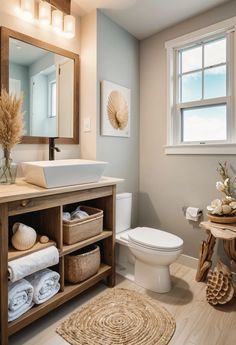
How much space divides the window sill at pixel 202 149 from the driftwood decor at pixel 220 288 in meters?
0.96

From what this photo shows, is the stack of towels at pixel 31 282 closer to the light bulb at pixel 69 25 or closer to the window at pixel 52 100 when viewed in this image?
the window at pixel 52 100

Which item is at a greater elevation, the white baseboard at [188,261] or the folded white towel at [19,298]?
the folded white towel at [19,298]

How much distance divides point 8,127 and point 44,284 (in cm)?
103

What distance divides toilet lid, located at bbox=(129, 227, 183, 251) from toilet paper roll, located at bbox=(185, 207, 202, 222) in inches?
15.3

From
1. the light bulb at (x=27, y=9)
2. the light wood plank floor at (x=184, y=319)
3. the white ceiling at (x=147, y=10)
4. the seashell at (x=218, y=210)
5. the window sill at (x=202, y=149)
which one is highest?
the white ceiling at (x=147, y=10)

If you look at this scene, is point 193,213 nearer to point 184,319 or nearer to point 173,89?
point 184,319

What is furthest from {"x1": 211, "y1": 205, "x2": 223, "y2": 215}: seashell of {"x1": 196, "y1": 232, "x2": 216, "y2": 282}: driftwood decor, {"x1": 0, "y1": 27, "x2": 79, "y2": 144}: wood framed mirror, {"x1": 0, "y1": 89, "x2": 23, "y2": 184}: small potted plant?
{"x1": 0, "y1": 89, "x2": 23, "y2": 184}: small potted plant

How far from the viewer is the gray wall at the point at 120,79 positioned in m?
2.17

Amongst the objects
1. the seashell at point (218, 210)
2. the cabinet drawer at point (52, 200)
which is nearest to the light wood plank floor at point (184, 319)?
the seashell at point (218, 210)

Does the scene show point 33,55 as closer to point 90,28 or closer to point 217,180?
point 90,28

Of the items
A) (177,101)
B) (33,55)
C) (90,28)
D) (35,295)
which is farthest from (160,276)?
(90,28)

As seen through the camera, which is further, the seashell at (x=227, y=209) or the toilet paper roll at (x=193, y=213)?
the toilet paper roll at (x=193, y=213)

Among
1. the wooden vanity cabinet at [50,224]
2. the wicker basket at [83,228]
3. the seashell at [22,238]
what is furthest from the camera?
the wicker basket at [83,228]

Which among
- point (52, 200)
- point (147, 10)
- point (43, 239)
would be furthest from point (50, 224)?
point (147, 10)
